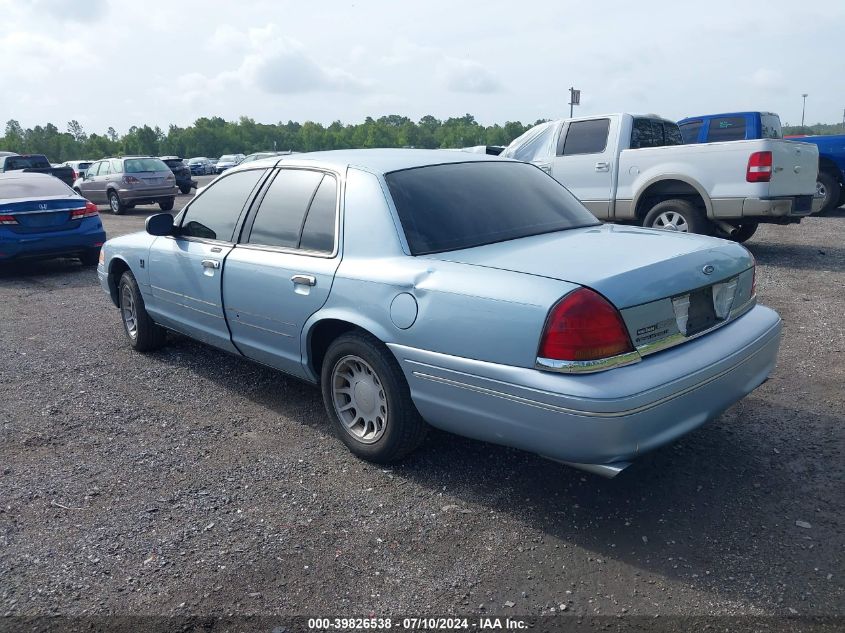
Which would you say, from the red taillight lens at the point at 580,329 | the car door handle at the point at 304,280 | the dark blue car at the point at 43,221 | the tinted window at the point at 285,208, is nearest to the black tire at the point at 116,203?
the dark blue car at the point at 43,221

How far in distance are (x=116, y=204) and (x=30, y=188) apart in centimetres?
1003

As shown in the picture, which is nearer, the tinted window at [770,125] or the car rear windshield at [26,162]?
the tinted window at [770,125]

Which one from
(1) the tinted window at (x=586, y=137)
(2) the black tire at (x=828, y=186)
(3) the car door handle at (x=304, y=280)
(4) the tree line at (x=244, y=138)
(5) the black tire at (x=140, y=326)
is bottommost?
(5) the black tire at (x=140, y=326)

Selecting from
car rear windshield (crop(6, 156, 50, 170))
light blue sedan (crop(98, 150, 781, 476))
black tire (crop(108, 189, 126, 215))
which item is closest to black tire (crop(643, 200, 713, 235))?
light blue sedan (crop(98, 150, 781, 476))

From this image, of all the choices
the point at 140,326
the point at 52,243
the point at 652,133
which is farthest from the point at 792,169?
the point at 52,243

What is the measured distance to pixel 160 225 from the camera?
503cm

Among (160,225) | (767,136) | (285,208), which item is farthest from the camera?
(767,136)

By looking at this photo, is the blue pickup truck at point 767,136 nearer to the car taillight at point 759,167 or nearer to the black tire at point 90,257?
the car taillight at point 759,167

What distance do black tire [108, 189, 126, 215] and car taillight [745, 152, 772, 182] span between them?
1626 centimetres

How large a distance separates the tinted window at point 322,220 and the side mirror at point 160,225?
1498 millimetres

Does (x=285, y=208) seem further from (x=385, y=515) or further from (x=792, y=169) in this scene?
(x=792, y=169)

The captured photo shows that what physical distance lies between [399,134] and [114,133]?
183ft

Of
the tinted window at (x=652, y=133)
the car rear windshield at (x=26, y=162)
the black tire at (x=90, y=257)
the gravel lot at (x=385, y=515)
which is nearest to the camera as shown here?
the gravel lot at (x=385, y=515)

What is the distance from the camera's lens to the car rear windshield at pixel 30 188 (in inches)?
393
